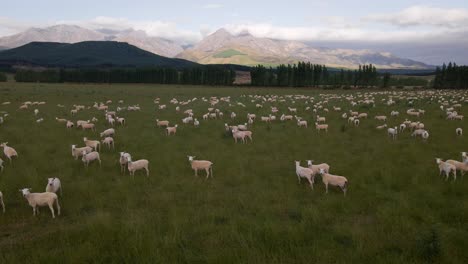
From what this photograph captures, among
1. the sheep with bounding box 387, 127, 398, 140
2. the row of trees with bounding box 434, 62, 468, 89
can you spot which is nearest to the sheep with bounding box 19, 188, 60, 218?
the sheep with bounding box 387, 127, 398, 140

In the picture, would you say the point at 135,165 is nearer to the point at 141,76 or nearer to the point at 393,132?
the point at 393,132

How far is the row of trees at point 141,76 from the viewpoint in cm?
13250

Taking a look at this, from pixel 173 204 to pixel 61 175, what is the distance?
19.8 feet

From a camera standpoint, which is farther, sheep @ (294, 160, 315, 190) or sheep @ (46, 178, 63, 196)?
sheep @ (294, 160, 315, 190)

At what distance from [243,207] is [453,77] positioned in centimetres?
11289

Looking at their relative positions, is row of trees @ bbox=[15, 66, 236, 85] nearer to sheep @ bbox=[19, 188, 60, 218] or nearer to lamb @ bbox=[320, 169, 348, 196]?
A: lamb @ bbox=[320, 169, 348, 196]

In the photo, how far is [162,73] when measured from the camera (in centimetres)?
13912

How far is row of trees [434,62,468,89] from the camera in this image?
97875 millimetres

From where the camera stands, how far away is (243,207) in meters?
10.1

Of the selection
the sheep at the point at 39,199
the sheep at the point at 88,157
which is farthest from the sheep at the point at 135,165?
the sheep at the point at 39,199

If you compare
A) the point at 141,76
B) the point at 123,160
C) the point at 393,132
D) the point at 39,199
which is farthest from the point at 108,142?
the point at 141,76

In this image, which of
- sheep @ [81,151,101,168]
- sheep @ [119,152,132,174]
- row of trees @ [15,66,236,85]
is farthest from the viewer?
row of trees @ [15,66,236,85]

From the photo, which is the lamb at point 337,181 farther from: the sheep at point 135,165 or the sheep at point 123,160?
the sheep at point 123,160

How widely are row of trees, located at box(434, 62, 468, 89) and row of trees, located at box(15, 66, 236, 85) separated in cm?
7061
